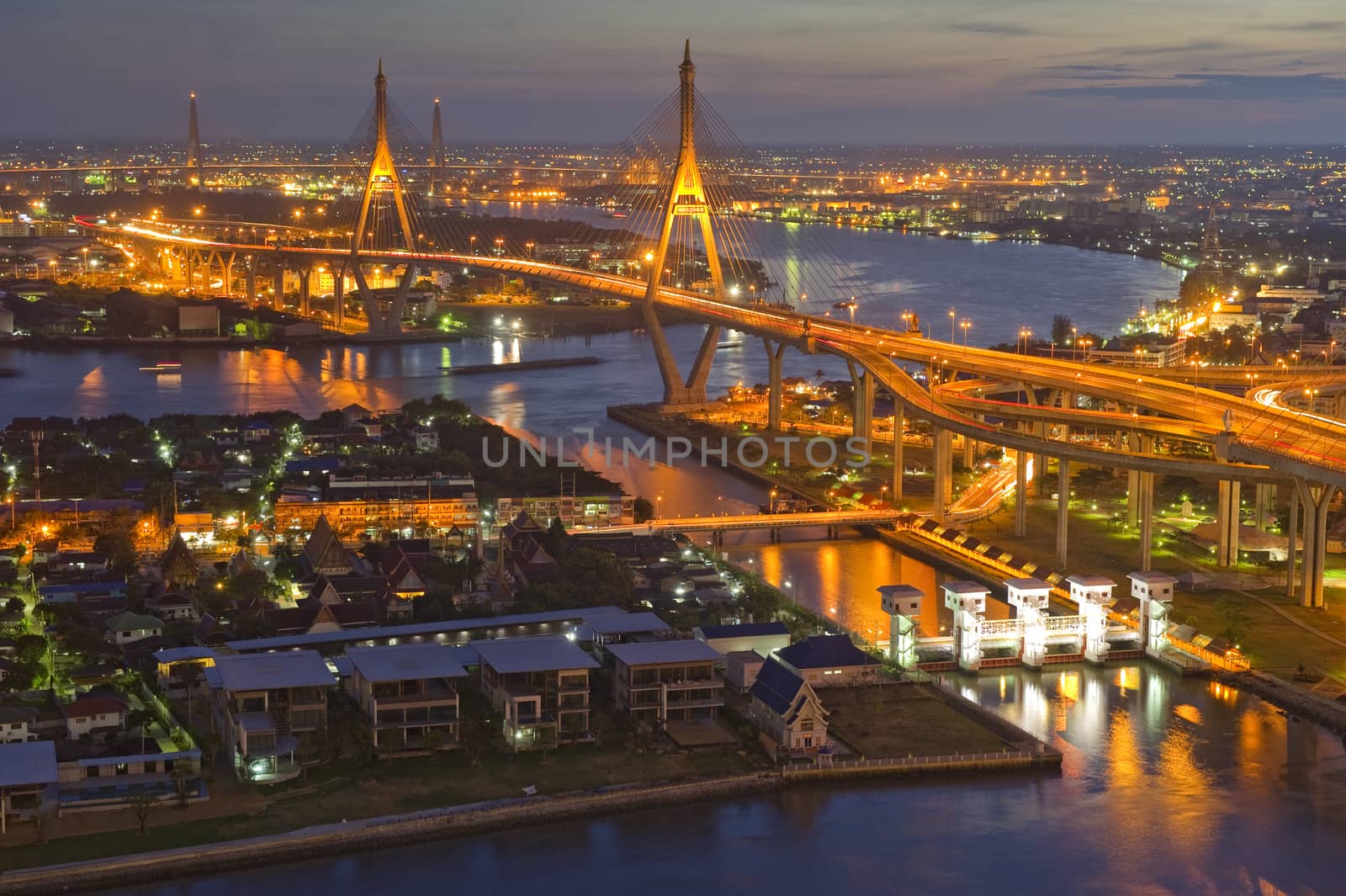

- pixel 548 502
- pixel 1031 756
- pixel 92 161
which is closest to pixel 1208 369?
pixel 548 502

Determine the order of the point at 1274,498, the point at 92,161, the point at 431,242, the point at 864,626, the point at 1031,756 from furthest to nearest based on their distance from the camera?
the point at 92,161 → the point at 431,242 → the point at 1274,498 → the point at 864,626 → the point at 1031,756

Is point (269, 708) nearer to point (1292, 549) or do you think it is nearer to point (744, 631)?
point (744, 631)

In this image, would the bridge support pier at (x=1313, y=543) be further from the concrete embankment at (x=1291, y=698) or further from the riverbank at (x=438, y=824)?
the riverbank at (x=438, y=824)

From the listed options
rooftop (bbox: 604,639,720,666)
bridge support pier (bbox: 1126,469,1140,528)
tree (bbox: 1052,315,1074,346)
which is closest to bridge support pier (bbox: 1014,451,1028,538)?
bridge support pier (bbox: 1126,469,1140,528)

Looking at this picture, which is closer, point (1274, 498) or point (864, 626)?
point (864, 626)

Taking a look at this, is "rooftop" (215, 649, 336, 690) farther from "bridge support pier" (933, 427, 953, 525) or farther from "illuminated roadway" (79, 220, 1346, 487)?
"bridge support pier" (933, 427, 953, 525)

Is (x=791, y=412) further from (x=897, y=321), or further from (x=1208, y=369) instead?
(x=897, y=321)
